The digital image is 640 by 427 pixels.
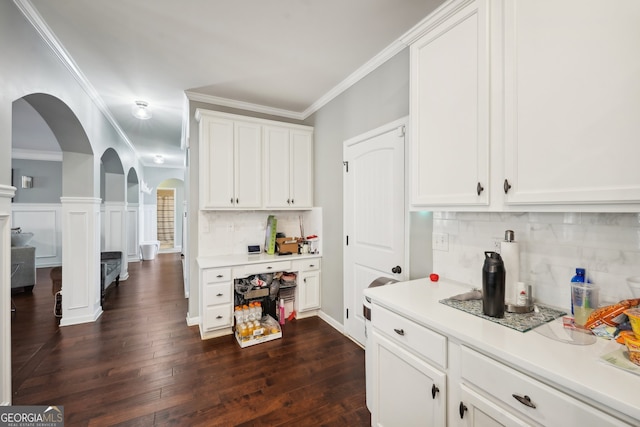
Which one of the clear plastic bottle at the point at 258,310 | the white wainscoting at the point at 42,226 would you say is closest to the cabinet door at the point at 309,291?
the clear plastic bottle at the point at 258,310

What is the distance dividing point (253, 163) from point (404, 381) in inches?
108

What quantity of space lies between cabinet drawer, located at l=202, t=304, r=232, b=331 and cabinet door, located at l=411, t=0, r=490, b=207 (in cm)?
232

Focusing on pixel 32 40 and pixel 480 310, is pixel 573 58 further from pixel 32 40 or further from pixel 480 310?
pixel 32 40

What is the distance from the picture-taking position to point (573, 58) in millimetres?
1038

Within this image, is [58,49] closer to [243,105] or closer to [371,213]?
[243,105]

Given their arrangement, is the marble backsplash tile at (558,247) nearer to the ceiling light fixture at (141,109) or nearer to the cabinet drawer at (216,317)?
the cabinet drawer at (216,317)

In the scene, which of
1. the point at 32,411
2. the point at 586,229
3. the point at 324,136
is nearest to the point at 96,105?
the point at 324,136

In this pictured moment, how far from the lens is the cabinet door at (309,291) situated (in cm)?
335

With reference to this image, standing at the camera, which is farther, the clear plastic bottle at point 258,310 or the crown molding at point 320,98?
the clear plastic bottle at point 258,310

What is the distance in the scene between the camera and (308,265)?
11.1ft

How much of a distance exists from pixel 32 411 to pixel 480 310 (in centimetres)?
287

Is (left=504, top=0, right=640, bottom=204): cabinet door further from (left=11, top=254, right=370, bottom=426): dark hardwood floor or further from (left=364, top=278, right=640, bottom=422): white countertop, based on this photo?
(left=11, top=254, right=370, bottom=426): dark hardwood floor

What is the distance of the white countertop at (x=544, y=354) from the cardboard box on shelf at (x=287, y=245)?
6.97ft

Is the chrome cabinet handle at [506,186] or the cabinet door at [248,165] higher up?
the cabinet door at [248,165]
